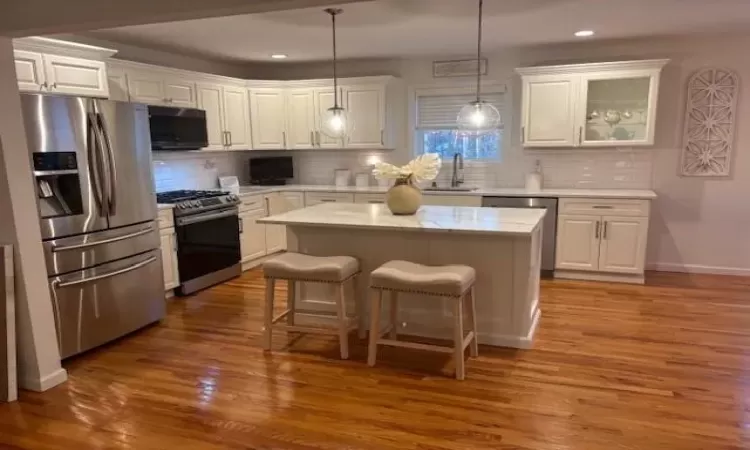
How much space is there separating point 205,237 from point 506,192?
295 cm

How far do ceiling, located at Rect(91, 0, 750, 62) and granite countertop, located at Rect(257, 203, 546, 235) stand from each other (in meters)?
1.43

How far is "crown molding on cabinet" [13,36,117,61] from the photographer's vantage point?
3.23 meters

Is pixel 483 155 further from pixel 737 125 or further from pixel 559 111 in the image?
pixel 737 125

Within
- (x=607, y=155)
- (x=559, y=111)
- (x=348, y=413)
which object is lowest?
(x=348, y=413)

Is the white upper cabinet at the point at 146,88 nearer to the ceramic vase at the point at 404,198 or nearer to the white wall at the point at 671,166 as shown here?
the ceramic vase at the point at 404,198

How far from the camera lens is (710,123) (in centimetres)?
480

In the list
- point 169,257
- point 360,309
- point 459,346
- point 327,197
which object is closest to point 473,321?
point 459,346

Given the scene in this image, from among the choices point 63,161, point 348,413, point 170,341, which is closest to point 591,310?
point 348,413

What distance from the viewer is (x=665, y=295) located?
4.35 m

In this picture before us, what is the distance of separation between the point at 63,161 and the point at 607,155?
15.7ft

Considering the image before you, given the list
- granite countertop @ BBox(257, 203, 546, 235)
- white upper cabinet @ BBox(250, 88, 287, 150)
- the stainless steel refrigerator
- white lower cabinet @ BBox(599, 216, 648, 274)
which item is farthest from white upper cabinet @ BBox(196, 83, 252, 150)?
white lower cabinet @ BBox(599, 216, 648, 274)

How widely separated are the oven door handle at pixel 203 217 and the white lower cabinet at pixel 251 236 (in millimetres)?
235

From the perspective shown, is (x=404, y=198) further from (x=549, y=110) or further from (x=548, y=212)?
(x=549, y=110)

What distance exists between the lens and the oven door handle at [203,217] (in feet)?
14.4
